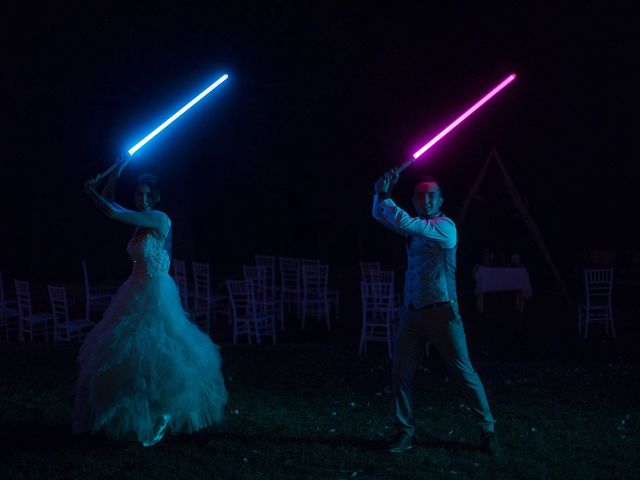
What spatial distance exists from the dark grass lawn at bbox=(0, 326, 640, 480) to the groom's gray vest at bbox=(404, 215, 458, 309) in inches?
39.9

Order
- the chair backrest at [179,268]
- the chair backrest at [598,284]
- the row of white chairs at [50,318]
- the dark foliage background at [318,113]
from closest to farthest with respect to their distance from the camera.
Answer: the row of white chairs at [50,318] → the chair backrest at [598,284] → the chair backrest at [179,268] → the dark foliage background at [318,113]

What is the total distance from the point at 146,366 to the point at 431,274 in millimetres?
1892

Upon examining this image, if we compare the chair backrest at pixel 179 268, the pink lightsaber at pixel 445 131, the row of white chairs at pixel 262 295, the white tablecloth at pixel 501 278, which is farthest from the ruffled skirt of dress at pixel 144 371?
the white tablecloth at pixel 501 278

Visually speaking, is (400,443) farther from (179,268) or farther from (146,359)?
(179,268)

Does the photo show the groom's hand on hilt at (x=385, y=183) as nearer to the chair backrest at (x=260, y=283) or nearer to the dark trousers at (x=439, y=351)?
the dark trousers at (x=439, y=351)

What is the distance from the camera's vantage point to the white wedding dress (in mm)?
4375

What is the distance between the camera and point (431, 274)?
176 inches

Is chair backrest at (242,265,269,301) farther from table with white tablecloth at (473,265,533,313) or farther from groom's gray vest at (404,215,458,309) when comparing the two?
groom's gray vest at (404,215,458,309)

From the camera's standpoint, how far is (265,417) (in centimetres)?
535

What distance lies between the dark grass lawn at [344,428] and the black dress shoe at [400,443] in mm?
70

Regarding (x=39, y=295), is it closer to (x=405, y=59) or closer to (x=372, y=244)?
(x=372, y=244)

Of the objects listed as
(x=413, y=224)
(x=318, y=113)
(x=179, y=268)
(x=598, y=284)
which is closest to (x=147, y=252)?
(x=413, y=224)

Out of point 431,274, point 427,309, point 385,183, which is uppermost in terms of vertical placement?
point 385,183

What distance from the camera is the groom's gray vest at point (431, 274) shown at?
4441mm
